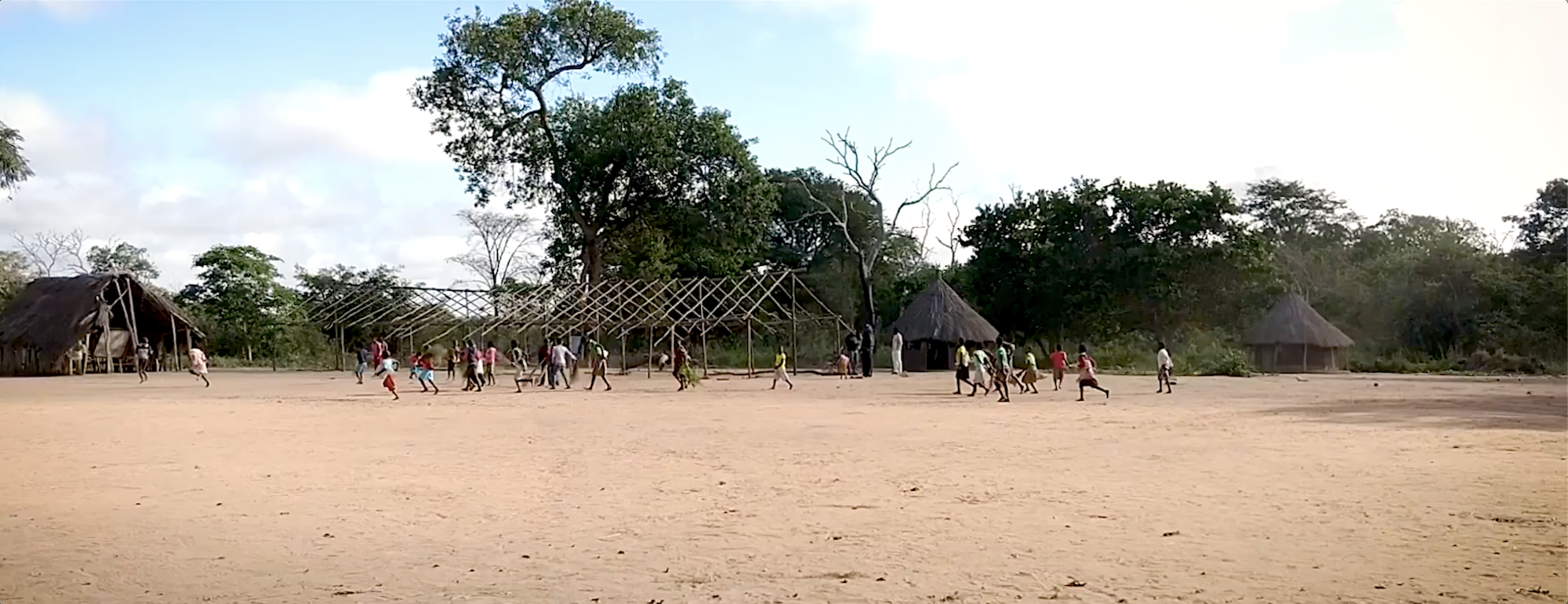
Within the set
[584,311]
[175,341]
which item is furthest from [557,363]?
[175,341]

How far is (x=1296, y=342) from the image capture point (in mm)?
35406

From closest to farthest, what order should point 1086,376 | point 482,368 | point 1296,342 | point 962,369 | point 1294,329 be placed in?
point 1086,376 → point 962,369 → point 482,368 → point 1296,342 → point 1294,329

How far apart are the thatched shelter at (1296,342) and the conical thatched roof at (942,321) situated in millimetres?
7950

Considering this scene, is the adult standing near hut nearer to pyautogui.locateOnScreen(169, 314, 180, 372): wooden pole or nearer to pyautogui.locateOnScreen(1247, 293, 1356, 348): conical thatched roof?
pyautogui.locateOnScreen(1247, 293, 1356, 348): conical thatched roof

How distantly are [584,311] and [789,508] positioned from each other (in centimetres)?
2586

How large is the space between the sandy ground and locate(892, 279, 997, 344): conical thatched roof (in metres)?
19.4

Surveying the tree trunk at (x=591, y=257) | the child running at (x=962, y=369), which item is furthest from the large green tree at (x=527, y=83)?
the child running at (x=962, y=369)

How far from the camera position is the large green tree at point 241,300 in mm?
49406

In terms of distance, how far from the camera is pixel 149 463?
1166 centimetres

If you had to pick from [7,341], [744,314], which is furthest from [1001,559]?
[7,341]

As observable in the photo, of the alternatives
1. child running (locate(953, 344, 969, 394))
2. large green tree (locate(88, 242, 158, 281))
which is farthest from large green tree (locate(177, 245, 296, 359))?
child running (locate(953, 344, 969, 394))

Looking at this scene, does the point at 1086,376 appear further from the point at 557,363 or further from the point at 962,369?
the point at 557,363

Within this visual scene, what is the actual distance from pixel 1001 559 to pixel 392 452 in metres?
7.85

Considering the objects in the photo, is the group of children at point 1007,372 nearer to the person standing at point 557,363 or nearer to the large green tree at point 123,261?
the person standing at point 557,363
